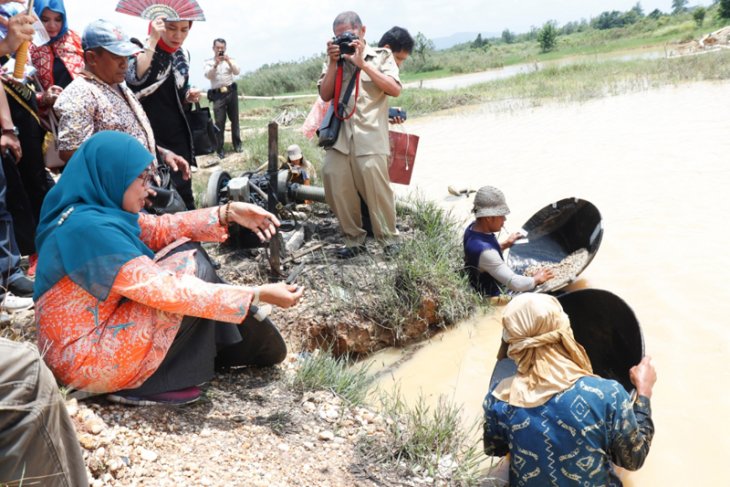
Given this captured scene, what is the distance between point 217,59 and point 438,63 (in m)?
29.6

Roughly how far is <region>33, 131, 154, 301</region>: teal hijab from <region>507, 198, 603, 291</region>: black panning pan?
2.98 meters

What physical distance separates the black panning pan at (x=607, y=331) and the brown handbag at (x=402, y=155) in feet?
6.71

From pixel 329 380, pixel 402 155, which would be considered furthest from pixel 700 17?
pixel 329 380

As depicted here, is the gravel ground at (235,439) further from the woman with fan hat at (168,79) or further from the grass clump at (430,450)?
the woman with fan hat at (168,79)

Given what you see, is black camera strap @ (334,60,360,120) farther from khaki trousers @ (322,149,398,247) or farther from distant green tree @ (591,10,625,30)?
distant green tree @ (591,10,625,30)

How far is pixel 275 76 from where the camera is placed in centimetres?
2566

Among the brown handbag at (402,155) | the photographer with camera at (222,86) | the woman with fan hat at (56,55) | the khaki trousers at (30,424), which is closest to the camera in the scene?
the khaki trousers at (30,424)

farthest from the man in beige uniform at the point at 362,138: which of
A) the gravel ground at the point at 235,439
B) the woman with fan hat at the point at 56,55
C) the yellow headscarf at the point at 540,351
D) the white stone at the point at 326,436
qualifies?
the yellow headscarf at the point at 540,351

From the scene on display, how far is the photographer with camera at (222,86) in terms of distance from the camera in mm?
8742

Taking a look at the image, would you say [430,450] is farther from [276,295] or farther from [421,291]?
[421,291]

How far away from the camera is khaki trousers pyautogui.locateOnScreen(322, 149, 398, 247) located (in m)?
4.07

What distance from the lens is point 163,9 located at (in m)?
3.36

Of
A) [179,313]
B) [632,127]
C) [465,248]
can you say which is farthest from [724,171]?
[179,313]

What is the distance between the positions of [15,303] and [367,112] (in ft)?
8.04
